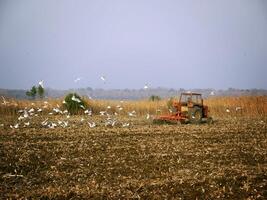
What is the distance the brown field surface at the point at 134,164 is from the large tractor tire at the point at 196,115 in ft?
10.9

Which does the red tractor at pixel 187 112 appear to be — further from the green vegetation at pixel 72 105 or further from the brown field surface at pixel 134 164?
the green vegetation at pixel 72 105

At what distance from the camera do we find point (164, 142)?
16.4 metres

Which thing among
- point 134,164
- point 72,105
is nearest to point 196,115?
point 134,164

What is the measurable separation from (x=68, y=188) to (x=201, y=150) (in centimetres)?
636

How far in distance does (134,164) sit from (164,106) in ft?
80.4

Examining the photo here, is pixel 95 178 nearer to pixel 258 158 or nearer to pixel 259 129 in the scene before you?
pixel 258 158

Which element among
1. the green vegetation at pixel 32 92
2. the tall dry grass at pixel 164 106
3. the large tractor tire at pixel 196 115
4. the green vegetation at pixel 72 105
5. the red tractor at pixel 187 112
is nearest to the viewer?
the red tractor at pixel 187 112

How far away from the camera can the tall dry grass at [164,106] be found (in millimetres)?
34156

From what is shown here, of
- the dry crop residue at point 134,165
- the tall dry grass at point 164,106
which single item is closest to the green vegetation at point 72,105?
the tall dry grass at point 164,106

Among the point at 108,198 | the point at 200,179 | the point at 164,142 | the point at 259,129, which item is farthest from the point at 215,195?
the point at 259,129

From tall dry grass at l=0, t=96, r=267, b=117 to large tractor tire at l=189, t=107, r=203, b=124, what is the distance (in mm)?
10460

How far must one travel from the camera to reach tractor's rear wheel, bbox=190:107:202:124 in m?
24.3

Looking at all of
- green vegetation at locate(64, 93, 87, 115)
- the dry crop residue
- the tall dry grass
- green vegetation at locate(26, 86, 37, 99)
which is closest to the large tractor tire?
the dry crop residue

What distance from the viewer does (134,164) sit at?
11961 millimetres
